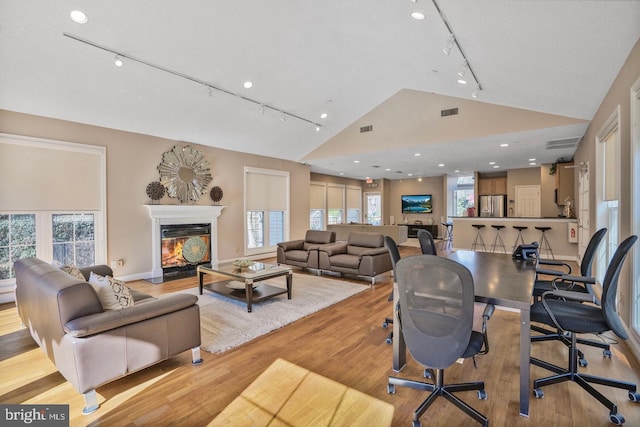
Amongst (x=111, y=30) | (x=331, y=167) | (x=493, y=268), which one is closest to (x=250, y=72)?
(x=111, y=30)

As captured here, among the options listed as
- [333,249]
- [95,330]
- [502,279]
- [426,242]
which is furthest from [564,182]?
[95,330]

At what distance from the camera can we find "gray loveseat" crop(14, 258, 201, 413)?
2.07 meters

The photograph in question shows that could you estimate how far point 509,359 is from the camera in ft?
8.98

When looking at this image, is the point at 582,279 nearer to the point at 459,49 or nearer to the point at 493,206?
the point at 459,49

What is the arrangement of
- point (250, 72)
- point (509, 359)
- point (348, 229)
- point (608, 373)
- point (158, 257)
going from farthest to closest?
point (348, 229), point (158, 257), point (250, 72), point (509, 359), point (608, 373)

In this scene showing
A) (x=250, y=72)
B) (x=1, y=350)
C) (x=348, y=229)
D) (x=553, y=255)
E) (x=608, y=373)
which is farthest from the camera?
(x=348, y=229)

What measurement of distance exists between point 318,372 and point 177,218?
497cm

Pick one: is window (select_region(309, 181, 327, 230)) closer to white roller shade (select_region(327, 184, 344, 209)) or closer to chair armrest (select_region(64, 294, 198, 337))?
white roller shade (select_region(327, 184, 344, 209))

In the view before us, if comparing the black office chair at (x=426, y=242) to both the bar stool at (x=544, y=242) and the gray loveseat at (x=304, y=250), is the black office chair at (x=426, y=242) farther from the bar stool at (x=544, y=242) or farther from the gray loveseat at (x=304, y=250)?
the bar stool at (x=544, y=242)

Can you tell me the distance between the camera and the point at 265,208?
8406mm

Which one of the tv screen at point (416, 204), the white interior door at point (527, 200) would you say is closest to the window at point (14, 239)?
the tv screen at point (416, 204)

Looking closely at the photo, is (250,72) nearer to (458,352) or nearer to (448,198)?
(458,352)

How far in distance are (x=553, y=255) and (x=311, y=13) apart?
26.9ft

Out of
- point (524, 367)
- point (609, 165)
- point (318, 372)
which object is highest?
point (609, 165)
